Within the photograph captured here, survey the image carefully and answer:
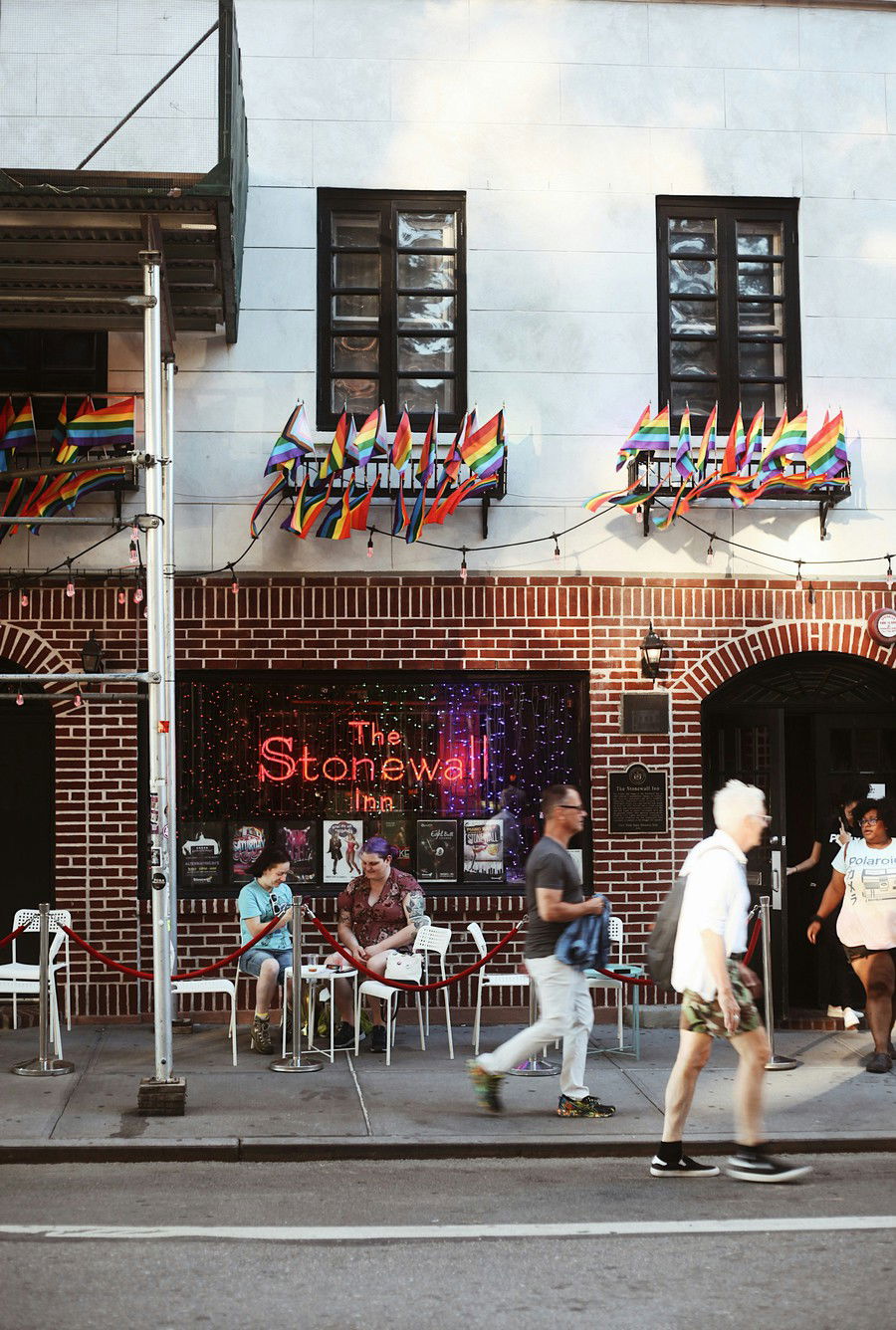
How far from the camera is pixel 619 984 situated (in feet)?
35.8

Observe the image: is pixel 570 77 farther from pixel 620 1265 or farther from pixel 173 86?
pixel 620 1265

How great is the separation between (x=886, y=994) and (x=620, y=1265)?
16.7 ft

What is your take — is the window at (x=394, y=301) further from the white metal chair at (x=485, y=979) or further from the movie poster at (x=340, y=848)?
the white metal chair at (x=485, y=979)

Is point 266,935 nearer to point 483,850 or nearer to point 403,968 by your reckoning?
point 403,968

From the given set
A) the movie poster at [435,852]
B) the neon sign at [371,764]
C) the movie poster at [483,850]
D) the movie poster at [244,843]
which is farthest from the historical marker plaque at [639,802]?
the movie poster at [244,843]

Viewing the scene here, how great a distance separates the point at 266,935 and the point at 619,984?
255 cm

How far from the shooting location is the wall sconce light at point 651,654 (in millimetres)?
12266

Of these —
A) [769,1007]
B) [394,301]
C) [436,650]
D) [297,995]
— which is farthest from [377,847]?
[394,301]

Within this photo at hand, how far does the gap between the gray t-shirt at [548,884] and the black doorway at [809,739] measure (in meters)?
4.18

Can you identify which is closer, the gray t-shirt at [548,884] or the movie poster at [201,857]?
the gray t-shirt at [548,884]

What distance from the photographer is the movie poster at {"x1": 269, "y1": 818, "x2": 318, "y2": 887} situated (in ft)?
40.4

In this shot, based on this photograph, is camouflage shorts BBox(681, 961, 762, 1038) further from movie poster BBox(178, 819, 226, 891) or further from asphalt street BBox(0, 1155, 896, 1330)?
movie poster BBox(178, 819, 226, 891)

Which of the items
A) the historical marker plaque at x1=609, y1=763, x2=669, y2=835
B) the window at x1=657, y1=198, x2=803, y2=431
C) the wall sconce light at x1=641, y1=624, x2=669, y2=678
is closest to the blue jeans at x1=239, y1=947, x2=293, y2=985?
the historical marker plaque at x1=609, y1=763, x2=669, y2=835

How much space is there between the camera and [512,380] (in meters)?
12.5
